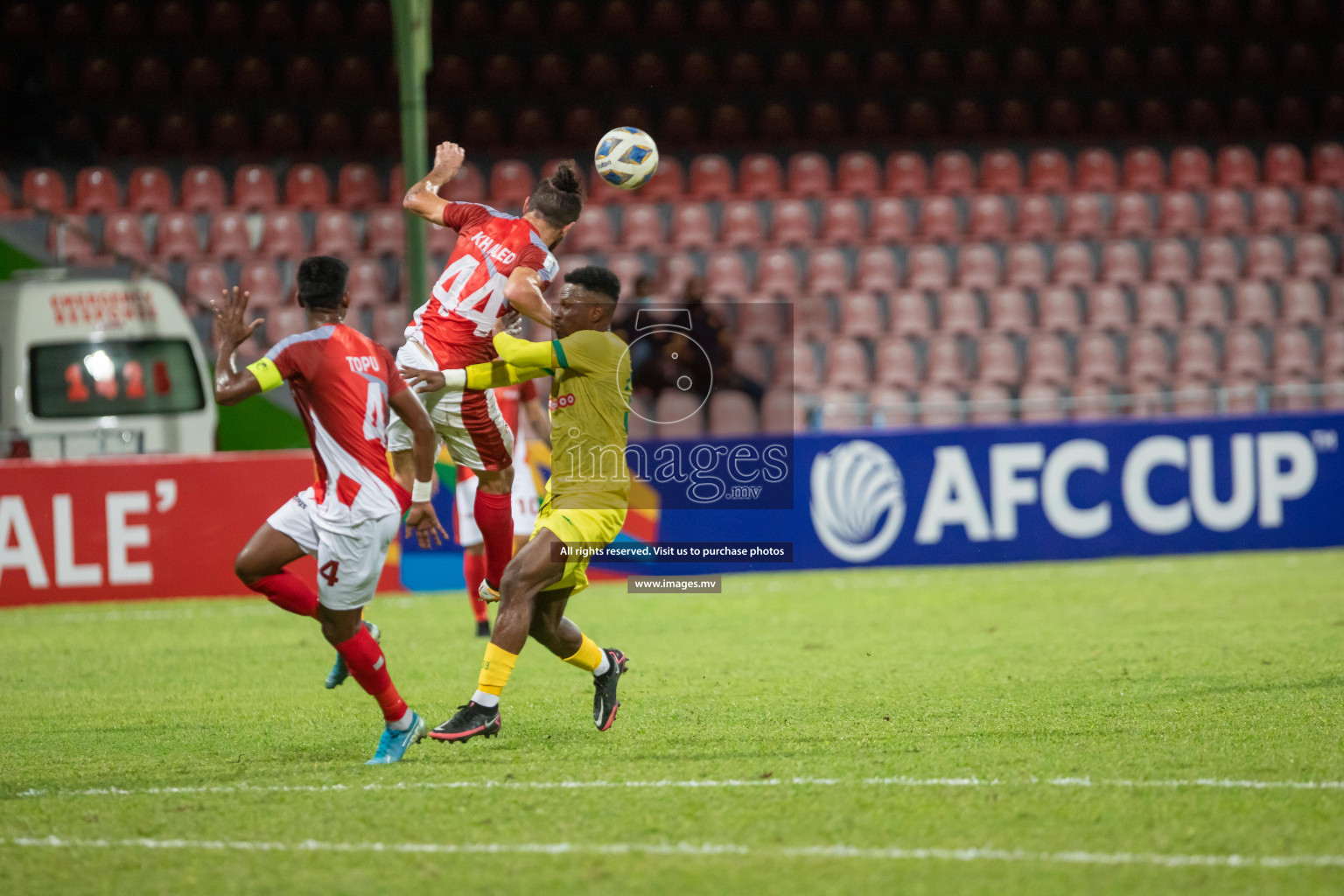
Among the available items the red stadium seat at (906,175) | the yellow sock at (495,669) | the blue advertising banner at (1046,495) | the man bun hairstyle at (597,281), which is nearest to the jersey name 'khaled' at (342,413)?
the yellow sock at (495,669)

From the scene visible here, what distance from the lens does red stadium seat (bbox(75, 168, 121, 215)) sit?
1795 cm

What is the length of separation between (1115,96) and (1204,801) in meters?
17.2

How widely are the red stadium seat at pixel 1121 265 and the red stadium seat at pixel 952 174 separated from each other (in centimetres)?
214

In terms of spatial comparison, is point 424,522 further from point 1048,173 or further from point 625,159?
point 1048,173

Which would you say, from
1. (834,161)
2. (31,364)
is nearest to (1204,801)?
(31,364)

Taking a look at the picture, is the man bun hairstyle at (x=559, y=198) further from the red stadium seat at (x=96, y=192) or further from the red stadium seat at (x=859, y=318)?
the red stadium seat at (x=96, y=192)

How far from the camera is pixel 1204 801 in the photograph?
4859 mm

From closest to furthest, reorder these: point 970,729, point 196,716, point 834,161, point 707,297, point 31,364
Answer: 1. point 970,729
2. point 196,716
3. point 31,364
4. point 707,297
5. point 834,161

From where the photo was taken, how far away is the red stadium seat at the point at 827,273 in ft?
55.9

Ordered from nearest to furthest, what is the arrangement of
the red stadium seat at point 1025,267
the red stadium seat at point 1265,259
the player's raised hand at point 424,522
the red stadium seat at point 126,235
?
the player's raised hand at point 424,522
the red stadium seat at point 126,235
the red stadium seat at point 1025,267
the red stadium seat at point 1265,259

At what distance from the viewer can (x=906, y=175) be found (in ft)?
61.5

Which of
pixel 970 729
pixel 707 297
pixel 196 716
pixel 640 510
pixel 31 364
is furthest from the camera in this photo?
pixel 707 297

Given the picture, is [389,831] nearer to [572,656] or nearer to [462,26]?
[572,656]

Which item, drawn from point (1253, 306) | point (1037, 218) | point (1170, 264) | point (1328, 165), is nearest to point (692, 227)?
point (1037, 218)
